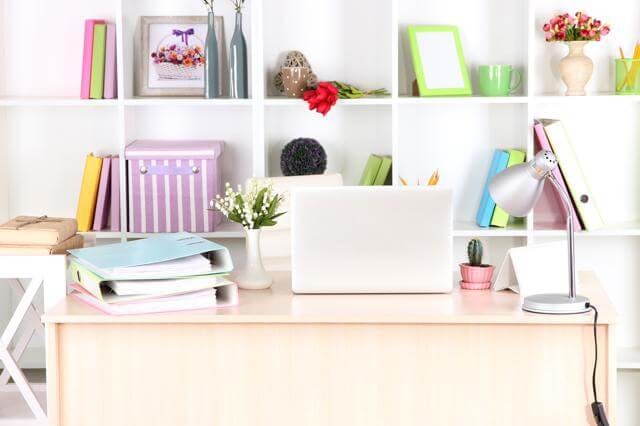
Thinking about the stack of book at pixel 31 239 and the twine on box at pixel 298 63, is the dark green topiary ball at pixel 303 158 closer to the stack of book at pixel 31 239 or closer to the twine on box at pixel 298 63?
the twine on box at pixel 298 63

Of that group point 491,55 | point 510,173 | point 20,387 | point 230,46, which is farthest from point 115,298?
point 491,55

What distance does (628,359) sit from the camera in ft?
13.9

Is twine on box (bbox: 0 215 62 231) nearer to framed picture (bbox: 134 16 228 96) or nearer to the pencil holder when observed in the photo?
framed picture (bbox: 134 16 228 96)

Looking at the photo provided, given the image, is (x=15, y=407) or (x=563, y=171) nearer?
(x=15, y=407)

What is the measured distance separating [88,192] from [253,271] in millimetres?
1578

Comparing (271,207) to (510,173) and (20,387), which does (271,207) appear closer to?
(510,173)

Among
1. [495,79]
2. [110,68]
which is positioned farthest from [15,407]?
[495,79]

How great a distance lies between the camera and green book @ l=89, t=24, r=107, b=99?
13.8 feet

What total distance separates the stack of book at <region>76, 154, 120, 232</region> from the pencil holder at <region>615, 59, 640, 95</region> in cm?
199

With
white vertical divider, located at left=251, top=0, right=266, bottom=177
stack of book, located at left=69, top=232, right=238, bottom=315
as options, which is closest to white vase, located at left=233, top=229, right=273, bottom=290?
stack of book, located at left=69, top=232, right=238, bottom=315

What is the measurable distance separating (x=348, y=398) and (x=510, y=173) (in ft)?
2.19

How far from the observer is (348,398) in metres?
2.57

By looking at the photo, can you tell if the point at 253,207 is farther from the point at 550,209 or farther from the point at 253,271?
the point at 550,209

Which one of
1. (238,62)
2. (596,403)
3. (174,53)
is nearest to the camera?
(596,403)
